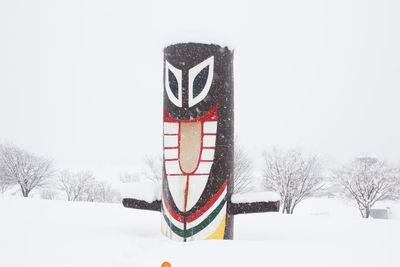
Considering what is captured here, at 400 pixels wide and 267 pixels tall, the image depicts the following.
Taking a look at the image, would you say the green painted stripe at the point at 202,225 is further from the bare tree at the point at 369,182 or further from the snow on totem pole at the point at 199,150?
the bare tree at the point at 369,182

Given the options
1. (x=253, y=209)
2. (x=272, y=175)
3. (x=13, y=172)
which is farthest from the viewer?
(x=13, y=172)

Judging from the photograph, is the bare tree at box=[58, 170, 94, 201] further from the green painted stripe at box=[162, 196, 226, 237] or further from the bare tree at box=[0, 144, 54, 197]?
the green painted stripe at box=[162, 196, 226, 237]

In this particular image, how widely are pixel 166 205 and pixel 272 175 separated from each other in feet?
45.9

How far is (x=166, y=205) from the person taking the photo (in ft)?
15.3

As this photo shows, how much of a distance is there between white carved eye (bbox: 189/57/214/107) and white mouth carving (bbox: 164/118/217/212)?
387 millimetres

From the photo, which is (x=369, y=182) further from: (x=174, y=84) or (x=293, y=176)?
(x=174, y=84)

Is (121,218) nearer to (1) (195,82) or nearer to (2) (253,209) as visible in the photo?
(2) (253,209)

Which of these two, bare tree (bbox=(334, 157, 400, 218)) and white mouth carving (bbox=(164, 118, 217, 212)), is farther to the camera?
bare tree (bbox=(334, 157, 400, 218))

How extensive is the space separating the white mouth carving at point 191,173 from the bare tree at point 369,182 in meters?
15.8

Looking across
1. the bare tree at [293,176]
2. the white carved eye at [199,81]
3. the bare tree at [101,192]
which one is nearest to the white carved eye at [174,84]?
the white carved eye at [199,81]

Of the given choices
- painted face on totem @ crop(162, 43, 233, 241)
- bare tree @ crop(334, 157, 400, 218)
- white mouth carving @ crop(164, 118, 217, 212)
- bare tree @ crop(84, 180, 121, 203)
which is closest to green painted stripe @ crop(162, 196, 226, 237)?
painted face on totem @ crop(162, 43, 233, 241)

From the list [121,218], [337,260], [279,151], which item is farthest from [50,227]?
[279,151]

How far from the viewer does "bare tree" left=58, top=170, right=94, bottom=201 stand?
26953 millimetres

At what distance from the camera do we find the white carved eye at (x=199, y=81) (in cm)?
448
